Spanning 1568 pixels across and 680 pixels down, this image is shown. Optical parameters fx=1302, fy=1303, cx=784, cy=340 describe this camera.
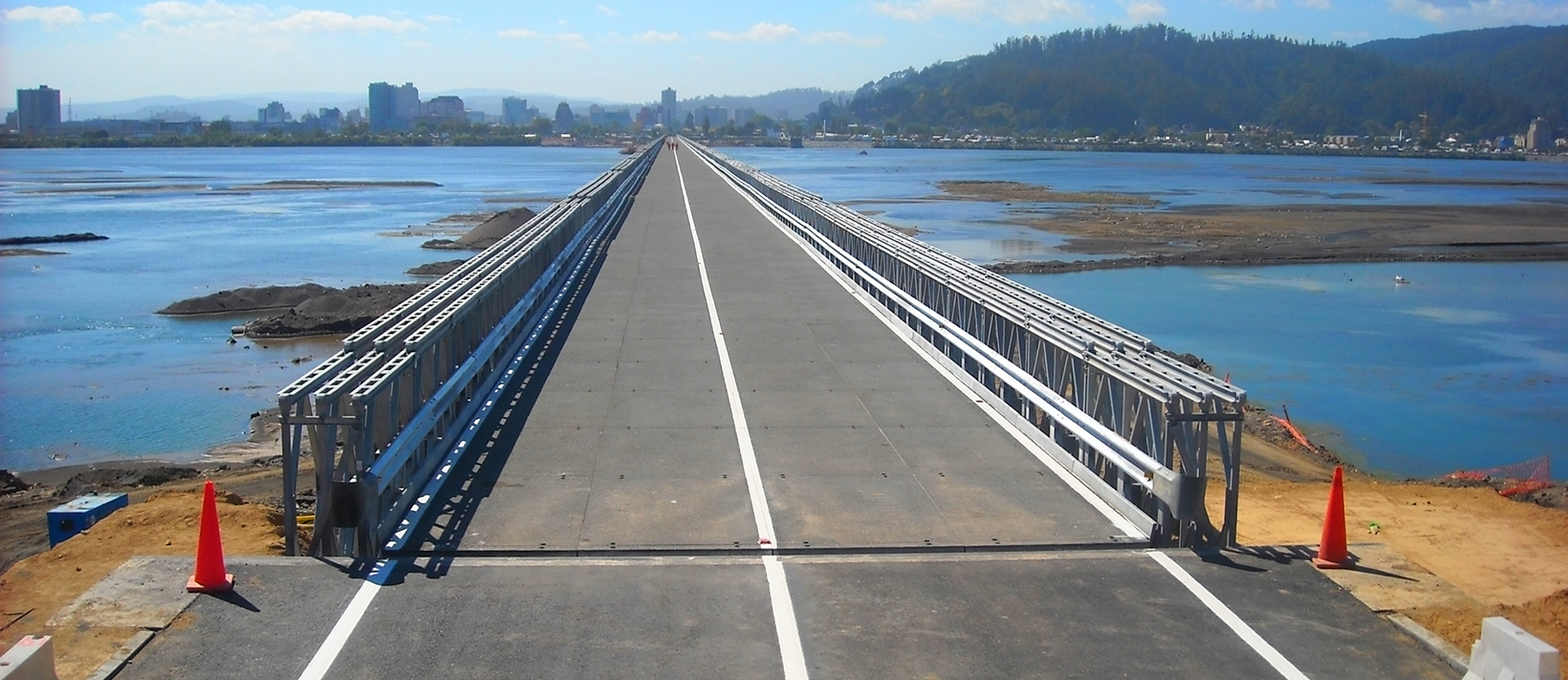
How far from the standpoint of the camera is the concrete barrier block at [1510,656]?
554 cm

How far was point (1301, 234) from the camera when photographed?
210 feet

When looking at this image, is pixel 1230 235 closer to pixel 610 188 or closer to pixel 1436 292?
pixel 1436 292

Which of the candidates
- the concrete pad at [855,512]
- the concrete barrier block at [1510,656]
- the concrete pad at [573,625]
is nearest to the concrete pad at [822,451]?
the concrete pad at [855,512]

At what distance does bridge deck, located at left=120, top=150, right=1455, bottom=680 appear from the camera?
6629mm

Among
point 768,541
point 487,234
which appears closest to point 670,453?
point 768,541

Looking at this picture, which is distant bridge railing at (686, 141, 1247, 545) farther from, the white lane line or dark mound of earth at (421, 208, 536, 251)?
dark mound of earth at (421, 208, 536, 251)

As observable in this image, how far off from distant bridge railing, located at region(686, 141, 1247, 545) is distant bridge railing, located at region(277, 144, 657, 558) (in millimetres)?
4805

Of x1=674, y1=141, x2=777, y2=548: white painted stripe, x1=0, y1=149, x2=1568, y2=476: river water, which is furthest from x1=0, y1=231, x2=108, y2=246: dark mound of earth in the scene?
x1=674, y1=141, x2=777, y2=548: white painted stripe

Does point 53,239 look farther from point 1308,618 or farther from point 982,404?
point 1308,618

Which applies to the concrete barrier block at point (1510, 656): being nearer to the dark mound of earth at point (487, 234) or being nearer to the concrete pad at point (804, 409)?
the concrete pad at point (804, 409)

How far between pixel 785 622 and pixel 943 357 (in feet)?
26.7

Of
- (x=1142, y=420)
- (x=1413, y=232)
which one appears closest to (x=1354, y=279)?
(x=1413, y=232)

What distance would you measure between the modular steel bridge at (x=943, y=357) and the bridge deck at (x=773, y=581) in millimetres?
307

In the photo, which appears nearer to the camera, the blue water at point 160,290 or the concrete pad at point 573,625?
the concrete pad at point 573,625
